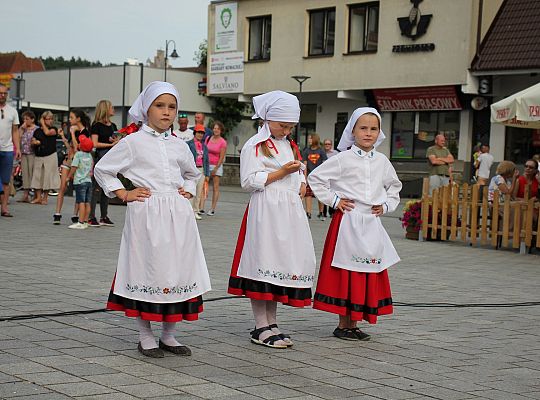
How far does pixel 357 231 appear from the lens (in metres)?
6.89

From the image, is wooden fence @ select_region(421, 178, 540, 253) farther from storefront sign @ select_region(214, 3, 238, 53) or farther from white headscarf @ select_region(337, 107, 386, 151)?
storefront sign @ select_region(214, 3, 238, 53)

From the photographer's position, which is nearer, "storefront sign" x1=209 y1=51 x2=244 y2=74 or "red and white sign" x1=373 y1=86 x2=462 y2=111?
"red and white sign" x1=373 y1=86 x2=462 y2=111

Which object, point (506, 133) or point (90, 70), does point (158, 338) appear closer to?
point (506, 133)

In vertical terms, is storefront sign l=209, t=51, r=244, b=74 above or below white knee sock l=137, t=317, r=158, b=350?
above

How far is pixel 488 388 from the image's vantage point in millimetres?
5484

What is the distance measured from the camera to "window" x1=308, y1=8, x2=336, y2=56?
34562 mm

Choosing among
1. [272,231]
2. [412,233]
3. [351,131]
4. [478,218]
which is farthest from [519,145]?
[272,231]

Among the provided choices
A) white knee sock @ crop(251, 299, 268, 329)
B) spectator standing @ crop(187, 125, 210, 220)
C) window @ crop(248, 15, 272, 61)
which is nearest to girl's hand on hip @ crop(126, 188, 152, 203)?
white knee sock @ crop(251, 299, 268, 329)

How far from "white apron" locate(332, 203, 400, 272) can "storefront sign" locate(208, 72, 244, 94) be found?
1239 inches

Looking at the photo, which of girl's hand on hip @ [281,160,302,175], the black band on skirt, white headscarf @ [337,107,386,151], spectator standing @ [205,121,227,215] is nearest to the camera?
girl's hand on hip @ [281,160,302,175]

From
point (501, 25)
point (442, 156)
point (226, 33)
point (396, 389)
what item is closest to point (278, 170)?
point (396, 389)

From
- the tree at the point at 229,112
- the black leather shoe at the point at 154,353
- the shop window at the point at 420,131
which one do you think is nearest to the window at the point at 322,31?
the shop window at the point at 420,131

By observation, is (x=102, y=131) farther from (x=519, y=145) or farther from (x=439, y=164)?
(x=519, y=145)

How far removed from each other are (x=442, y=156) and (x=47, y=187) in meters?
8.40
